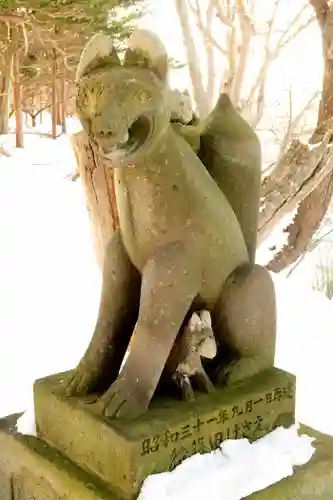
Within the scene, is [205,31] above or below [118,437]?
above

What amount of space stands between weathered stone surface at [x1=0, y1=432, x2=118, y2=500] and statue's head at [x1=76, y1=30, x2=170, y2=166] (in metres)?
0.47

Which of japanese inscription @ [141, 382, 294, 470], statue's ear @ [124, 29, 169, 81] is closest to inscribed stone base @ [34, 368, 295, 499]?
japanese inscription @ [141, 382, 294, 470]

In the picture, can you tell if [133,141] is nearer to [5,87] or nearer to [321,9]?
[321,9]

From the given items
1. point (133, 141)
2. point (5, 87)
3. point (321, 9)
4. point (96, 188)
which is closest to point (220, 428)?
point (133, 141)

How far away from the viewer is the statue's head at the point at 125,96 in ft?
2.85

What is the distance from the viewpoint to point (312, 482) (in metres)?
1.06

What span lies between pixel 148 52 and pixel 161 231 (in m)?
0.25

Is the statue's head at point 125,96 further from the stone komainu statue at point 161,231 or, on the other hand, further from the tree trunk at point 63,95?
the tree trunk at point 63,95

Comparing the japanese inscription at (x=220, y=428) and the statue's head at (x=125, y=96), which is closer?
the statue's head at (x=125, y=96)

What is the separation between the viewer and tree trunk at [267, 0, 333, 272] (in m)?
2.22

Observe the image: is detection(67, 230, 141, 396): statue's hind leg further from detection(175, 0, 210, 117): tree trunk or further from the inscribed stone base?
detection(175, 0, 210, 117): tree trunk

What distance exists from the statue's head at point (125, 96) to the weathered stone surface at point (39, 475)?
0.47 meters

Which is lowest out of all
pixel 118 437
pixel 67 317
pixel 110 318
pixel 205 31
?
pixel 67 317

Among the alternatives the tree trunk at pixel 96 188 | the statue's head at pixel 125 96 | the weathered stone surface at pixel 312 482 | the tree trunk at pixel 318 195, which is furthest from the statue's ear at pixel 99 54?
the tree trunk at pixel 318 195
